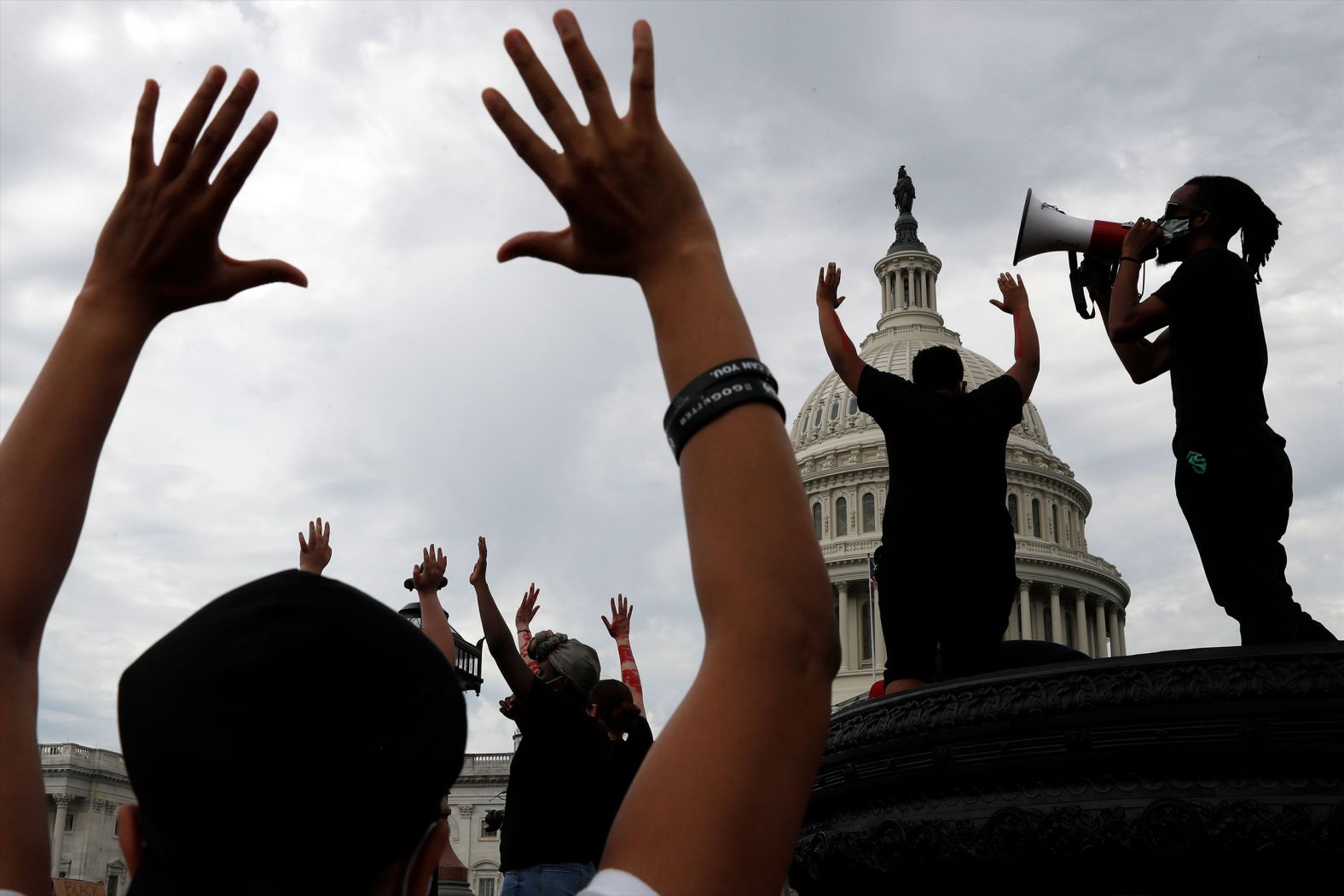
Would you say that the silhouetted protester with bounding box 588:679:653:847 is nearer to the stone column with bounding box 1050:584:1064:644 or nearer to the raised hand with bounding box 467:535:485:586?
the raised hand with bounding box 467:535:485:586

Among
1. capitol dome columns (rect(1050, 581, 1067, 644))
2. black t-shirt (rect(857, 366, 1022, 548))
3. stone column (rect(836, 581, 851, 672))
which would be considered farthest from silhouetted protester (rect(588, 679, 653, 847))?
capitol dome columns (rect(1050, 581, 1067, 644))

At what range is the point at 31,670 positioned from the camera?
5.03 ft

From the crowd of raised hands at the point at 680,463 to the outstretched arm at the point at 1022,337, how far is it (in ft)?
9.75

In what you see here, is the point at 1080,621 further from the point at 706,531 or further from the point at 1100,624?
the point at 706,531

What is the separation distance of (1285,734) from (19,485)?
86.6 inches

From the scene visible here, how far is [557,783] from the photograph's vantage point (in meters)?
5.09

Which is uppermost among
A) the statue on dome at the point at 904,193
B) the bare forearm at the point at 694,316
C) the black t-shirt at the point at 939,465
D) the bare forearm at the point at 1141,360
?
the statue on dome at the point at 904,193

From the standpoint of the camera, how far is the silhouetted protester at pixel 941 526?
3701mm

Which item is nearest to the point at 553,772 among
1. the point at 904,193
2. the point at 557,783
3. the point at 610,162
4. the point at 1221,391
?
the point at 557,783

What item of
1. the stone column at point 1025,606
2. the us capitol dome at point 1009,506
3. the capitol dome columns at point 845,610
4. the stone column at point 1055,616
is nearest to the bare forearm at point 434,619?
the us capitol dome at point 1009,506

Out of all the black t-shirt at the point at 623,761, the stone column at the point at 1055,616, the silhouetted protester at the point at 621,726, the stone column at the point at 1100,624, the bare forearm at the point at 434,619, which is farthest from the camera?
the stone column at the point at 1100,624

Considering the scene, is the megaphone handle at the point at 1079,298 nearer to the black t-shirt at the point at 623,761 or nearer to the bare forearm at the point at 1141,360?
the bare forearm at the point at 1141,360

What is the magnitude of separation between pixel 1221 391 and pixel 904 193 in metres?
92.2

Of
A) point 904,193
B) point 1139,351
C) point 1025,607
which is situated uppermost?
point 904,193
